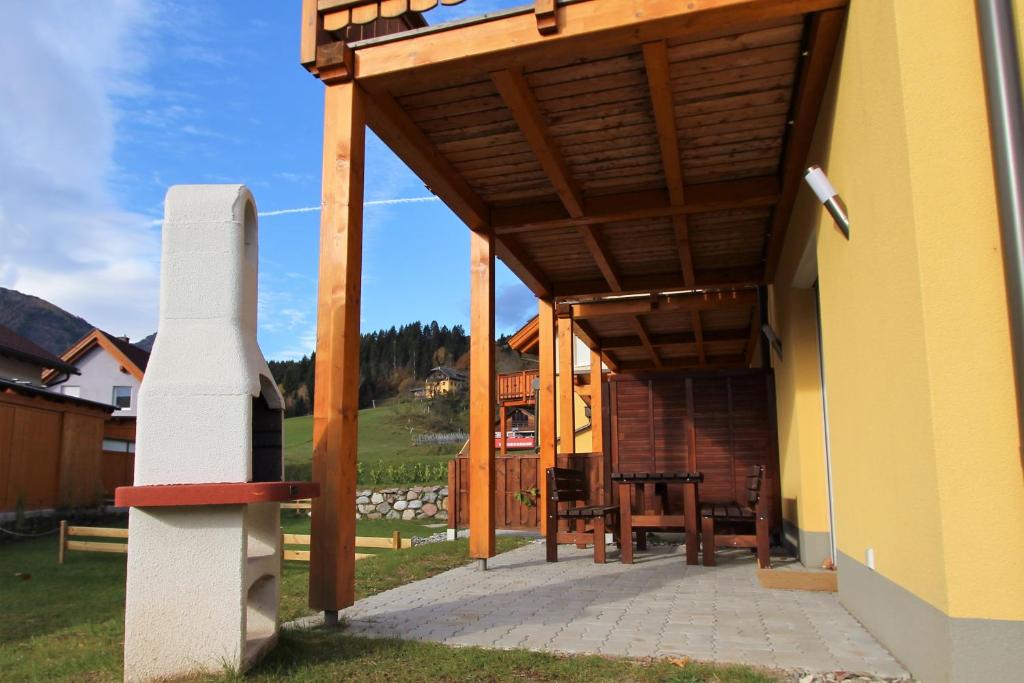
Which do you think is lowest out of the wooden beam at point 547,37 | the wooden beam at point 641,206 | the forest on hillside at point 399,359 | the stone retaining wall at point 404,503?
the stone retaining wall at point 404,503

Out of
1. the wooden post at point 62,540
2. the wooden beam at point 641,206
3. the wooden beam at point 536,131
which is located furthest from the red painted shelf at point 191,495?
the wooden post at point 62,540

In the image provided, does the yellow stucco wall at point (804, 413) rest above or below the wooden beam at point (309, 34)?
below

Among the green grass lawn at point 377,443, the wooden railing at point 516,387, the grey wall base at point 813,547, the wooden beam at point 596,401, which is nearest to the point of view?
the grey wall base at point 813,547

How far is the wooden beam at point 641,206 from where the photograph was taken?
7.10 metres

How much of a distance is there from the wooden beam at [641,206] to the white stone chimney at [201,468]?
12.9 feet

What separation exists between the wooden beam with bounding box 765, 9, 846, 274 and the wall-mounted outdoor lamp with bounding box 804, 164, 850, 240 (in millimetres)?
761

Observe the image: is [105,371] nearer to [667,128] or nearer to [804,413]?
[804,413]

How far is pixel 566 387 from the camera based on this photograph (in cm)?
1138

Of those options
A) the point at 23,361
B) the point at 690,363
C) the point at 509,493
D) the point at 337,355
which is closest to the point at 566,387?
the point at 509,493

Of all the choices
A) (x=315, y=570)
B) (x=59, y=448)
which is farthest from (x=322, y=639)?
(x=59, y=448)

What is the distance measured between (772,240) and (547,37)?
4544mm

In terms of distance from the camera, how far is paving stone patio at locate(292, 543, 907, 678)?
3779 mm

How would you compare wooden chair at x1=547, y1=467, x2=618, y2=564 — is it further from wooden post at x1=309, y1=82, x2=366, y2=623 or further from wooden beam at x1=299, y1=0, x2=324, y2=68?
wooden beam at x1=299, y1=0, x2=324, y2=68

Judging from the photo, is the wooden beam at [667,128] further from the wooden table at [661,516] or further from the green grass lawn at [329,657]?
the green grass lawn at [329,657]
